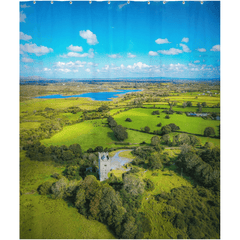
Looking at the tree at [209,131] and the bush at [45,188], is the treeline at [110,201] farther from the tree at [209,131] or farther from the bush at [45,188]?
the tree at [209,131]

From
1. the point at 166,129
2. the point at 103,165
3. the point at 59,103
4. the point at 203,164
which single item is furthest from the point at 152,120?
the point at 59,103

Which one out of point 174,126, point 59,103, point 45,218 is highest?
point 59,103

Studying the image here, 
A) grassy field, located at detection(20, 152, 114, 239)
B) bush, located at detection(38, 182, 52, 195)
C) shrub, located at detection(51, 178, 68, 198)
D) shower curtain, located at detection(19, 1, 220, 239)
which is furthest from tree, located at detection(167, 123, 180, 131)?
bush, located at detection(38, 182, 52, 195)

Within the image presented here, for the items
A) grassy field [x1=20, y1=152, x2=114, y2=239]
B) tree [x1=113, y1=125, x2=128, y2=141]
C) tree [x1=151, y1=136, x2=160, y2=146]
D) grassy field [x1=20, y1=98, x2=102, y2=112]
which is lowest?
grassy field [x1=20, y1=152, x2=114, y2=239]

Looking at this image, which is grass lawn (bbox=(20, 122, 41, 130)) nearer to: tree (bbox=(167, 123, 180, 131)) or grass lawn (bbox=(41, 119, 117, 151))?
grass lawn (bbox=(41, 119, 117, 151))

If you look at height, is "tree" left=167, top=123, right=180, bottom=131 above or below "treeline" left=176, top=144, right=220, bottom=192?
above

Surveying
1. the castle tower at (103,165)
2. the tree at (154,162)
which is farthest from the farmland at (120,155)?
the castle tower at (103,165)

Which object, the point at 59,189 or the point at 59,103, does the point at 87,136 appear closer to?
the point at 59,103
